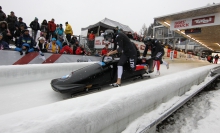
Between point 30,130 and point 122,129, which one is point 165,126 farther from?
point 30,130

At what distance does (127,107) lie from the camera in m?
1.28

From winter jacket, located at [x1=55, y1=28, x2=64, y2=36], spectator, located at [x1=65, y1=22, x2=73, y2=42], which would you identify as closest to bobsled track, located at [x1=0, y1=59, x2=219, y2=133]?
winter jacket, located at [x1=55, y1=28, x2=64, y2=36]

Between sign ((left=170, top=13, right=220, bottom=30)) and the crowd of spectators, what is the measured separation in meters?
6.94

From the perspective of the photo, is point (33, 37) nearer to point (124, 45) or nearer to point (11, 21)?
point (11, 21)

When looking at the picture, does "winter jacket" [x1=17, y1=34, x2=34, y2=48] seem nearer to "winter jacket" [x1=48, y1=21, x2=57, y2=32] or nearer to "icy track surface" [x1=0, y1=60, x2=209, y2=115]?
"icy track surface" [x1=0, y1=60, x2=209, y2=115]

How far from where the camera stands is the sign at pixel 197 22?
8.32 m

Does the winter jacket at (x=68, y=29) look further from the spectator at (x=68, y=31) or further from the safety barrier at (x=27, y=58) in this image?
the safety barrier at (x=27, y=58)

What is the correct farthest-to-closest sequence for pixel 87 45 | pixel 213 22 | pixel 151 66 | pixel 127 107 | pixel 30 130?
pixel 87 45 < pixel 213 22 < pixel 151 66 < pixel 127 107 < pixel 30 130

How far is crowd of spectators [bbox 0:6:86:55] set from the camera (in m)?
4.76

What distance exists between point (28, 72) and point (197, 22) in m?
9.73

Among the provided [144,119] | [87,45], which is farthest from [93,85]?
[87,45]

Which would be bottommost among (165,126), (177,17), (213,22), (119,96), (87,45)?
(165,126)

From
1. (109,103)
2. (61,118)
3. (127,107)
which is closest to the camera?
(61,118)

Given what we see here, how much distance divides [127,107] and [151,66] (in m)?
2.97
